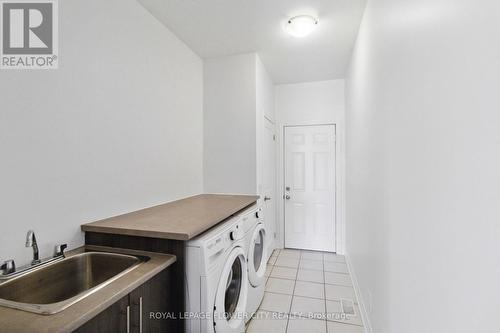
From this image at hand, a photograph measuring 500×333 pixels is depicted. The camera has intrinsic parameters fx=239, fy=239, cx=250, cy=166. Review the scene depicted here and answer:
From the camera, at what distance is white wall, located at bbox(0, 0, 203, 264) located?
3.75 ft

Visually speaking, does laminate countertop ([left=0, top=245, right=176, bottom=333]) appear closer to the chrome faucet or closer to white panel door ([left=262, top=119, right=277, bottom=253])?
the chrome faucet

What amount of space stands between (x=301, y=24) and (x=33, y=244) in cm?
238

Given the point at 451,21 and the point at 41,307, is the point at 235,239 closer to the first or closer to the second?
the point at 41,307

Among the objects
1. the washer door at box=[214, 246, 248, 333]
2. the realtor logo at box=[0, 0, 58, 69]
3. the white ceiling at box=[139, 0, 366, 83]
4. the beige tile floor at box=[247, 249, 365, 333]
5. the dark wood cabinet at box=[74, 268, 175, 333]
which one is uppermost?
the white ceiling at box=[139, 0, 366, 83]

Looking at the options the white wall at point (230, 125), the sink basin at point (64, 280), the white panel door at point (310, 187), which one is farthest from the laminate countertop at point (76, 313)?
the white panel door at point (310, 187)

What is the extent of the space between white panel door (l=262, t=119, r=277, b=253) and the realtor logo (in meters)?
2.25

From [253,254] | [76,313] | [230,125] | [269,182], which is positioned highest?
[230,125]

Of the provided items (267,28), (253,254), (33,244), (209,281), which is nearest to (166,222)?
(209,281)

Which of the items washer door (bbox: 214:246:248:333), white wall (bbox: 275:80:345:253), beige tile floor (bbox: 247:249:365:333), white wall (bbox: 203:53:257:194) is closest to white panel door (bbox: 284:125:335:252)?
white wall (bbox: 275:80:345:253)

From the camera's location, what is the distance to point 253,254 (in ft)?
7.04

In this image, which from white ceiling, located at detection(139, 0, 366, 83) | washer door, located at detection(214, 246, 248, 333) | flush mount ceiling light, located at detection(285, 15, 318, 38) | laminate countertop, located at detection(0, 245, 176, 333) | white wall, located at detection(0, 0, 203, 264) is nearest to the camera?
laminate countertop, located at detection(0, 245, 176, 333)

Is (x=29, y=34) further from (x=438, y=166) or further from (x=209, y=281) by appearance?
(x=438, y=166)

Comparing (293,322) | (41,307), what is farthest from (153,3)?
(293,322)

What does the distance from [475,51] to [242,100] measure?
92.0 inches
